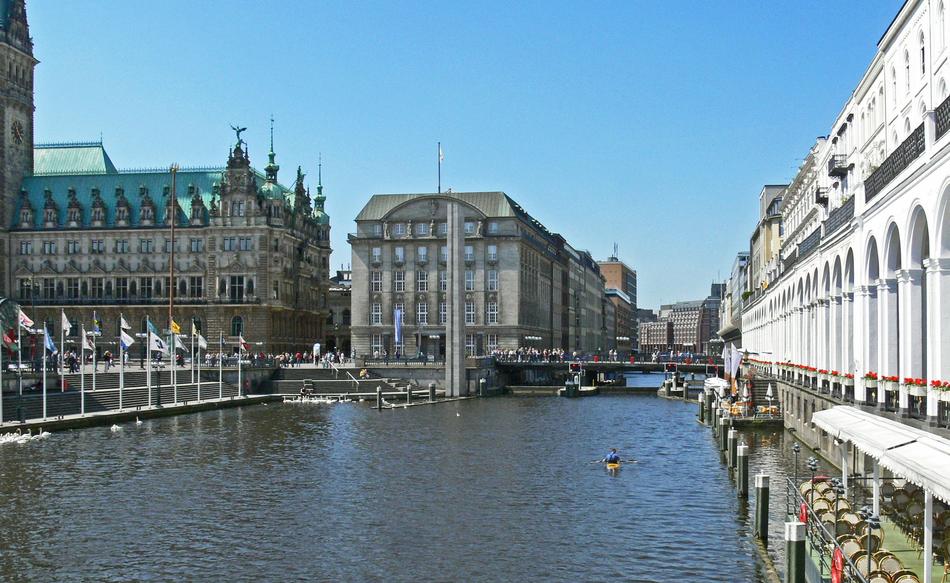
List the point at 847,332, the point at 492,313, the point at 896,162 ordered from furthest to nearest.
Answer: the point at 492,313, the point at 847,332, the point at 896,162

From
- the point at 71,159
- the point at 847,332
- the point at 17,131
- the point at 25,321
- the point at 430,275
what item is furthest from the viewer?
the point at 71,159

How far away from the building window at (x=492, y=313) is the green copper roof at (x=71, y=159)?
67093 mm

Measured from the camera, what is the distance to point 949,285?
29.6 meters

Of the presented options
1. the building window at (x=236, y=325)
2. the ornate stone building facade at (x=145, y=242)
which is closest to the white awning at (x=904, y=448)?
the ornate stone building facade at (x=145, y=242)

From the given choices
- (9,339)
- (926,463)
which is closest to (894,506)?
(926,463)

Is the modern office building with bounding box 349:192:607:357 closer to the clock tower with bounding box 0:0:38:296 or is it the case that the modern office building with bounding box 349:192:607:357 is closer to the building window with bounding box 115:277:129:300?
the building window with bounding box 115:277:129:300

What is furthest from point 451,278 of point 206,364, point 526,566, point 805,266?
point 526,566

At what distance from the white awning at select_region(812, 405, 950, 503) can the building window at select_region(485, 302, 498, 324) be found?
130096 mm

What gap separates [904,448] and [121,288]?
15330 cm

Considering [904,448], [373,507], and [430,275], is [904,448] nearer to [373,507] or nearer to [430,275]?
[373,507]

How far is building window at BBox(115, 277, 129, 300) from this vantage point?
162375 mm

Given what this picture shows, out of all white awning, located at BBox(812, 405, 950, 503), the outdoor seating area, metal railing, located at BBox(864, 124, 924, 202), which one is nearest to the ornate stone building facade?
metal railing, located at BBox(864, 124, 924, 202)

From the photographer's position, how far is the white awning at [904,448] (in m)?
20.4

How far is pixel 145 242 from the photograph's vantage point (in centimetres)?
16325
